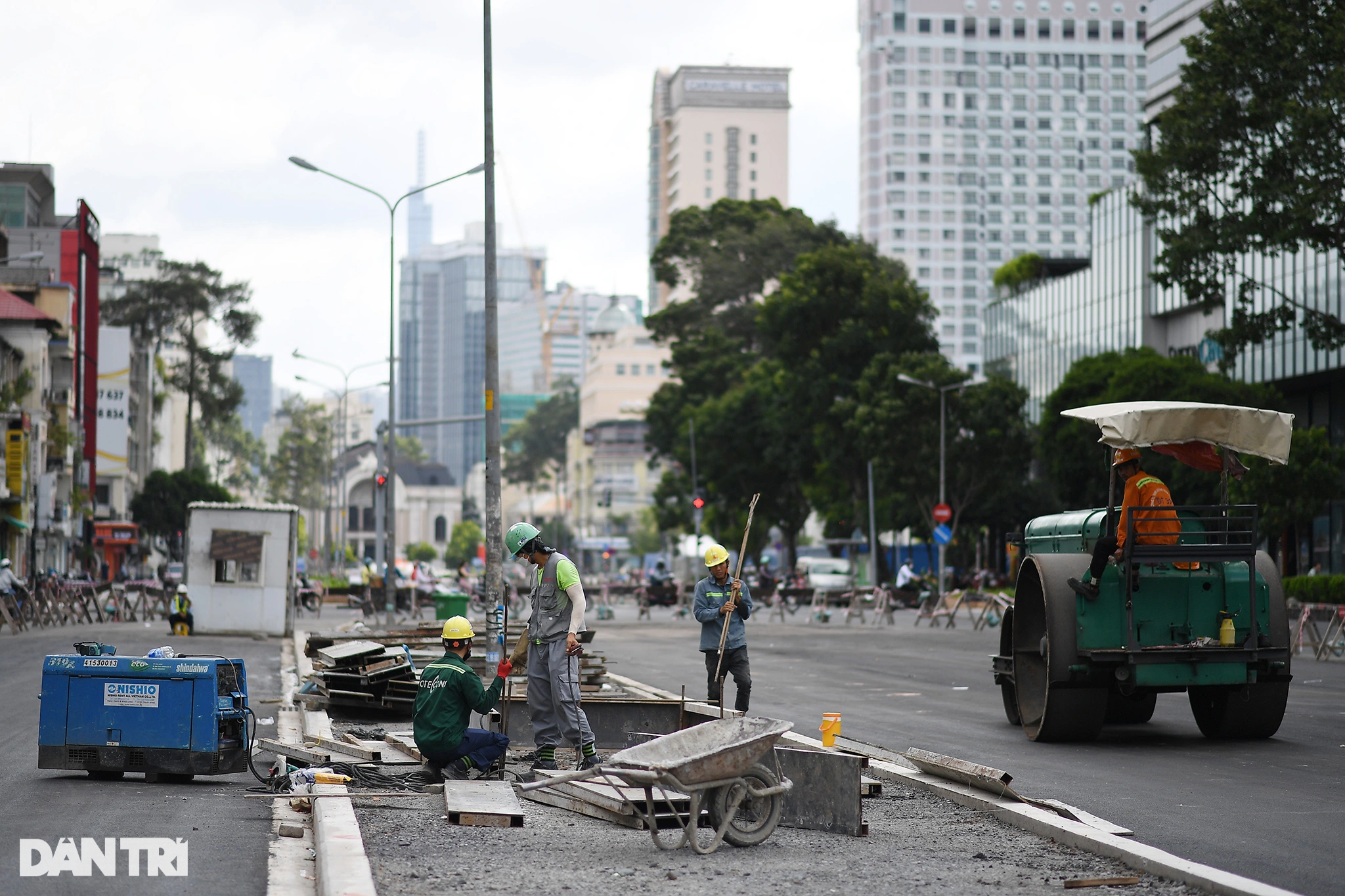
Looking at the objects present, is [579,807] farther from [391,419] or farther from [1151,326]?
[1151,326]

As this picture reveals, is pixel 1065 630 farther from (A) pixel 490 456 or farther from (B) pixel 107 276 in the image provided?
(B) pixel 107 276

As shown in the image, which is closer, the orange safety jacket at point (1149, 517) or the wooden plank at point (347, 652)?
the orange safety jacket at point (1149, 517)

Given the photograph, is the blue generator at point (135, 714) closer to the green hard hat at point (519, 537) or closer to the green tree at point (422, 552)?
the green hard hat at point (519, 537)

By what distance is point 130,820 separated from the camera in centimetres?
920

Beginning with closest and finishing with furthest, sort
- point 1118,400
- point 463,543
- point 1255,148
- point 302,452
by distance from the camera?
1. point 1255,148
2. point 1118,400
3. point 302,452
4. point 463,543

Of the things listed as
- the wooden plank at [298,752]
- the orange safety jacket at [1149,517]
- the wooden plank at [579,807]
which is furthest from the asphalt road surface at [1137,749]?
the wooden plank at [298,752]

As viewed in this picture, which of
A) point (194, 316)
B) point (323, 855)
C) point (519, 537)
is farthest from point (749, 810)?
point (194, 316)

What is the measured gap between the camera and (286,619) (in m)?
31.9

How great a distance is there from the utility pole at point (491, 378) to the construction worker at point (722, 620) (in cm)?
406

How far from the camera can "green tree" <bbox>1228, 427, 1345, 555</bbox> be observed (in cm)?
3806

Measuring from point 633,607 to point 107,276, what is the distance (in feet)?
→ 222

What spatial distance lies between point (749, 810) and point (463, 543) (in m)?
162

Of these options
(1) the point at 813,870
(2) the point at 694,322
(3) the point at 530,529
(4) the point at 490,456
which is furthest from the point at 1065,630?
(2) the point at 694,322

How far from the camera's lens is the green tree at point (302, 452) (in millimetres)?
110000
